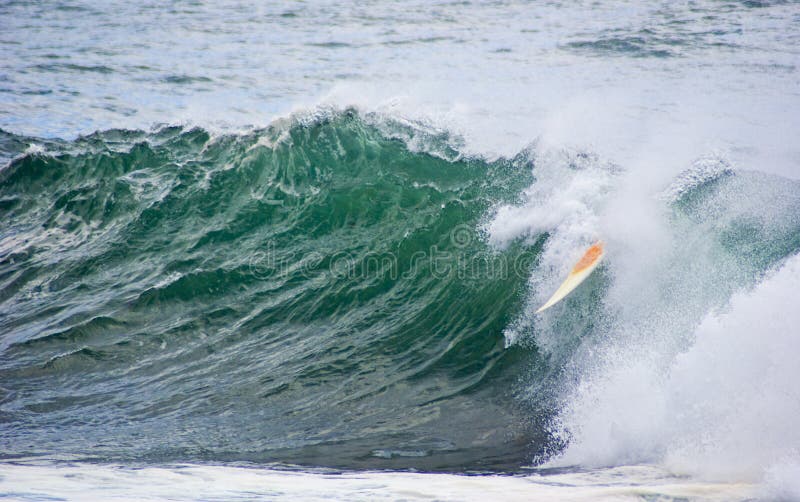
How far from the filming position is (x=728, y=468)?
3953 millimetres

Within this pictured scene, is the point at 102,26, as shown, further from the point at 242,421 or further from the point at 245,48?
the point at 242,421

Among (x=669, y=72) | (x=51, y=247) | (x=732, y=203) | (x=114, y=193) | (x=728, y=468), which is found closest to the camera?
(x=728, y=468)

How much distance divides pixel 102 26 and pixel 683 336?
19.1m

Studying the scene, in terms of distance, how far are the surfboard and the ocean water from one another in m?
0.10

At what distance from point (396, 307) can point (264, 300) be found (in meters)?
1.23

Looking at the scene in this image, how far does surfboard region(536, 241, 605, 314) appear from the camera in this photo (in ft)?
20.2

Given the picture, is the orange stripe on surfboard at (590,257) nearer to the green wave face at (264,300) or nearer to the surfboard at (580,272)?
the surfboard at (580,272)

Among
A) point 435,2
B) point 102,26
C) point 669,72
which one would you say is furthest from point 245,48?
point 669,72

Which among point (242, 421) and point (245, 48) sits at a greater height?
point (245, 48)

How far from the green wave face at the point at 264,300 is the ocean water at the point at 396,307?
3 cm

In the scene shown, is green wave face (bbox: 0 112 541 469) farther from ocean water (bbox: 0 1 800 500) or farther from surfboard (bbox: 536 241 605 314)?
surfboard (bbox: 536 241 605 314)

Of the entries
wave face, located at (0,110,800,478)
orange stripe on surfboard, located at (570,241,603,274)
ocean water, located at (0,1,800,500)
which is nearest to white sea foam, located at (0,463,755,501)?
ocean water, located at (0,1,800,500)

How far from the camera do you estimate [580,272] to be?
629cm

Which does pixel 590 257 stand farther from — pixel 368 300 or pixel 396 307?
pixel 368 300
